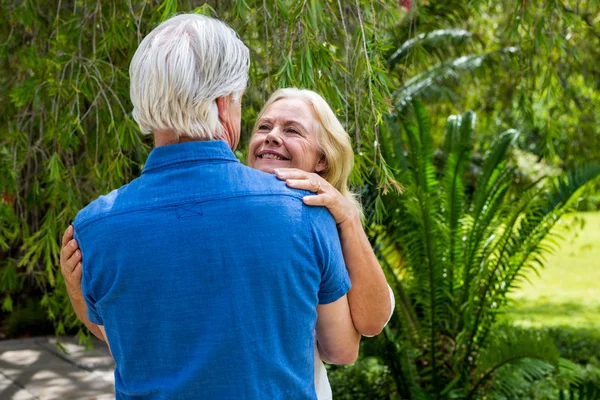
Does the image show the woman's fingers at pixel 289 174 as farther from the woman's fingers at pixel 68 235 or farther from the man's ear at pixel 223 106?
the woman's fingers at pixel 68 235

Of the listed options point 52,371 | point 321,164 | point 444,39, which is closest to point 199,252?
point 321,164

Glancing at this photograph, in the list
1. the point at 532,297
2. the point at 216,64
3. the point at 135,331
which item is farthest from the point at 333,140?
the point at 532,297

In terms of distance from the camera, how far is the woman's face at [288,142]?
2.26 metres

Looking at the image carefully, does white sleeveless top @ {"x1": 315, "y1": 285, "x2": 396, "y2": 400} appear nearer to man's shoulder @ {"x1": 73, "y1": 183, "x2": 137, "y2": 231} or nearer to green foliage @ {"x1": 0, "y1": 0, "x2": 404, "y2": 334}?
man's shoulder @ {"x1": 73, "y1": 183, "x2": 137, "y2": 231}

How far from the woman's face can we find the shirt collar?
1.75ft

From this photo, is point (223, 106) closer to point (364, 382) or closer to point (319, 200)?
point (319, 200)

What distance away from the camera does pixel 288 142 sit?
7.42ft

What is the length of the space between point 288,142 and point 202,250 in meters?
0.73

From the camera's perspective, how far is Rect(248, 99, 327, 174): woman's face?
2.26m

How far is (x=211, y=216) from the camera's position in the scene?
1.62 metres

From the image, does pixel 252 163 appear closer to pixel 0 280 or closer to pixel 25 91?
pixel 25 91

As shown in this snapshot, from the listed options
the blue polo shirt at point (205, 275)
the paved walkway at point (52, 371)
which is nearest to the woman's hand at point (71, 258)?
the blue polo shirt at point (205, 275)

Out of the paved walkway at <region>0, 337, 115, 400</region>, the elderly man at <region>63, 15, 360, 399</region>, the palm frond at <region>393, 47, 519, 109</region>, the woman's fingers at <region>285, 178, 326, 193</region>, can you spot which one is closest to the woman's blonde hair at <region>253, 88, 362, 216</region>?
the woman's fingers at <region>285, 178, 326, 193</region>

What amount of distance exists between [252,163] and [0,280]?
3646mm
